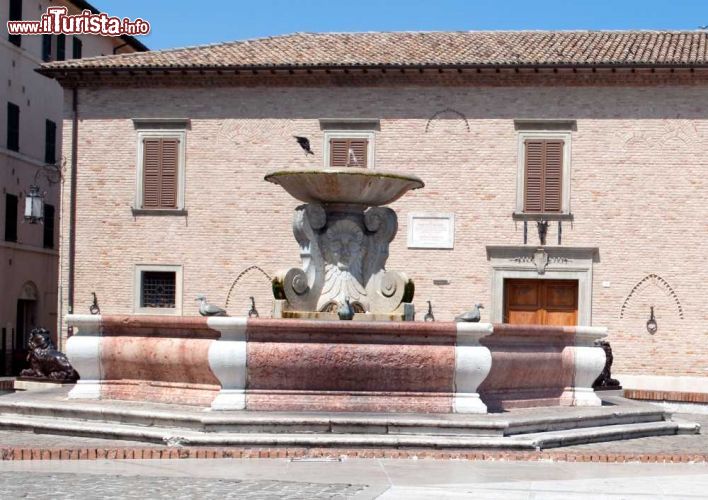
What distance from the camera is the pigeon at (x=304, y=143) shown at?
87.8 feet

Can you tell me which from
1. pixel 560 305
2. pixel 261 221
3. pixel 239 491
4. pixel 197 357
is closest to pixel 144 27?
pixel 261 221

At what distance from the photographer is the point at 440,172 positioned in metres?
27.5

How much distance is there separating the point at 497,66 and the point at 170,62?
670 centimetres

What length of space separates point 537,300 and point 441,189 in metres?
2.91

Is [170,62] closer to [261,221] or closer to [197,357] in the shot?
[261,221]

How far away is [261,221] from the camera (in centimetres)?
2798

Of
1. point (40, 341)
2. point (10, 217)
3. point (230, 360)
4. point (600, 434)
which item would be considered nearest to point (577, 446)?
point (600, 434)

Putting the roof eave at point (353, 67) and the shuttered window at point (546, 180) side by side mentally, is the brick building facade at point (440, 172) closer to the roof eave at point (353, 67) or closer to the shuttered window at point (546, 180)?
the roof eave at point (353, 67)

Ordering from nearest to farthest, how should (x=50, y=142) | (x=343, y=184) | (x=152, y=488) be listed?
(x=152, y=488) < (x=343, y=184) < (x=50, y=142)

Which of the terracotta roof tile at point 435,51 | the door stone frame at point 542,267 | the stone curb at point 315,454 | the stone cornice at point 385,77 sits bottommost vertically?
the stone curb at point 315,454

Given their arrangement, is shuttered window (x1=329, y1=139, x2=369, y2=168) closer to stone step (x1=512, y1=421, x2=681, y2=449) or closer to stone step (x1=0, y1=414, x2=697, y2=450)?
stone step (x1=512, y1=421, x2=681, y2=449)

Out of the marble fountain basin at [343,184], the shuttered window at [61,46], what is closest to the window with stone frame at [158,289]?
the shuttered window at [61,46]

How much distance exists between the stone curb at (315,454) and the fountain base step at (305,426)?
0.64 feet

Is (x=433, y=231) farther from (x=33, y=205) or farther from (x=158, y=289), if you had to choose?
(x=33, y=205)
